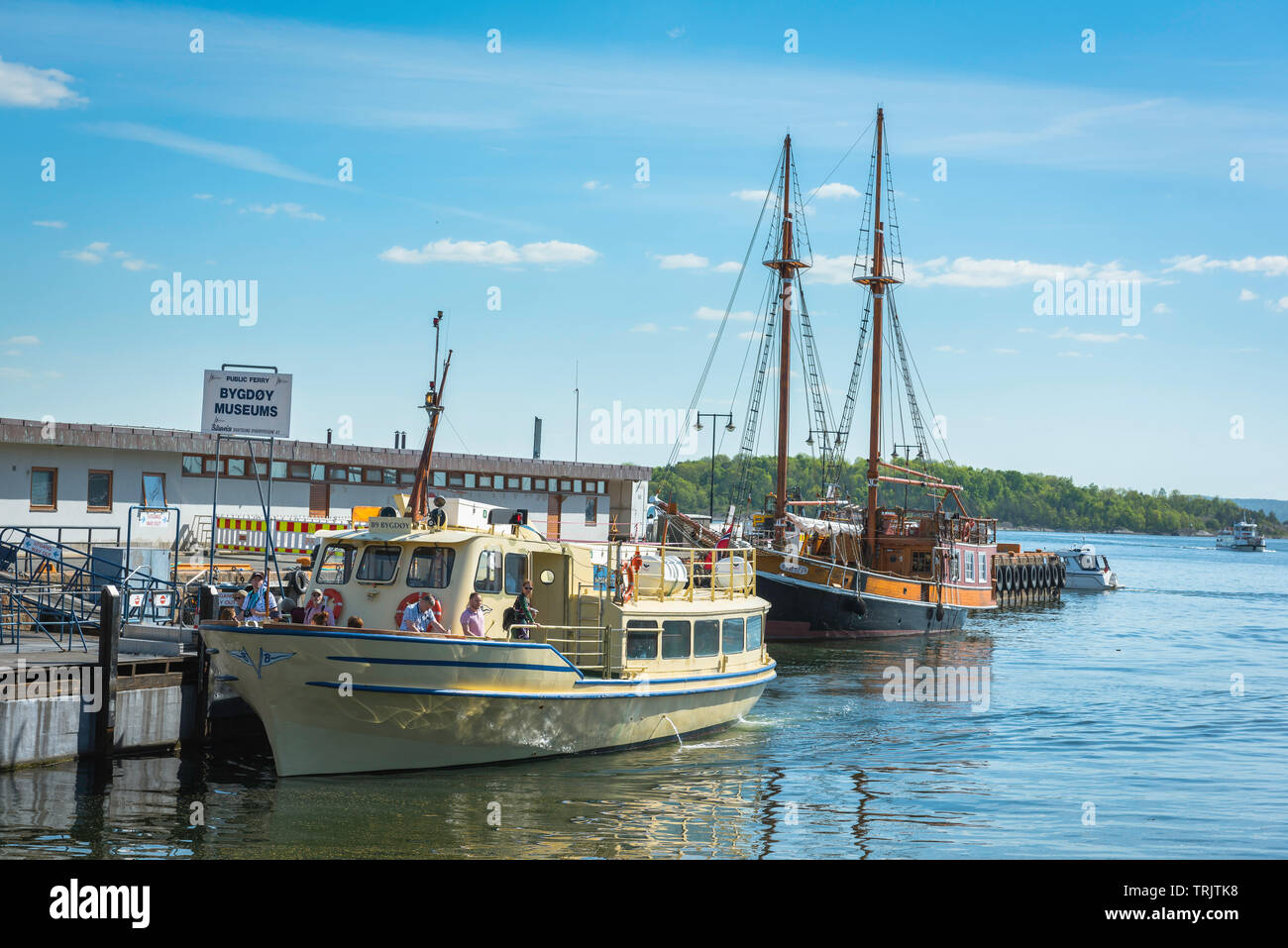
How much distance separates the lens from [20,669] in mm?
17578

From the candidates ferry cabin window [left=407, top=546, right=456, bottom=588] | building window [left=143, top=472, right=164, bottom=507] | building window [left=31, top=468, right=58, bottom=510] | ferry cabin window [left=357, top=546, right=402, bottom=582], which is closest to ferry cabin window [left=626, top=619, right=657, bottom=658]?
ferry cabin window [left=407, top=546, right=456, bottom=588]

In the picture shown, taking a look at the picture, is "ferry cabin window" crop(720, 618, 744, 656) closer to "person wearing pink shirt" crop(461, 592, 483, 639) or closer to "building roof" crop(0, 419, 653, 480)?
"person wearing pink shirt" crop(461, 592, 483, 639)

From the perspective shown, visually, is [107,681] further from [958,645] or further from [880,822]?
[958,645]

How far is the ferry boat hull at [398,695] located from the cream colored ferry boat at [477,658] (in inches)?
0.8

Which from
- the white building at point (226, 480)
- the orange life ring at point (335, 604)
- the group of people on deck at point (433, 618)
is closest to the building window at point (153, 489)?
the white building at point (226, 480)

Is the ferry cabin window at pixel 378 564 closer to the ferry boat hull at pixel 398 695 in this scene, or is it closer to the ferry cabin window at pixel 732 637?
the ferry boat hull at pixel 398 695

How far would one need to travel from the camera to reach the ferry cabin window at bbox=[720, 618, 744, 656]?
74.0ft

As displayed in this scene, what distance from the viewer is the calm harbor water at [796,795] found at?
1516 centimetres

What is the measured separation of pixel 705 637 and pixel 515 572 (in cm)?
438

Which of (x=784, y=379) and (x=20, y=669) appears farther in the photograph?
(x=784, y=379)

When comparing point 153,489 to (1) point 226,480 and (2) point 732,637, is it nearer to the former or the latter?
(1) point 226,480

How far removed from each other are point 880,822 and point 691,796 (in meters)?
2.98

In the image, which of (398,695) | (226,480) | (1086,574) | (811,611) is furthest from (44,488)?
(1086,574)
